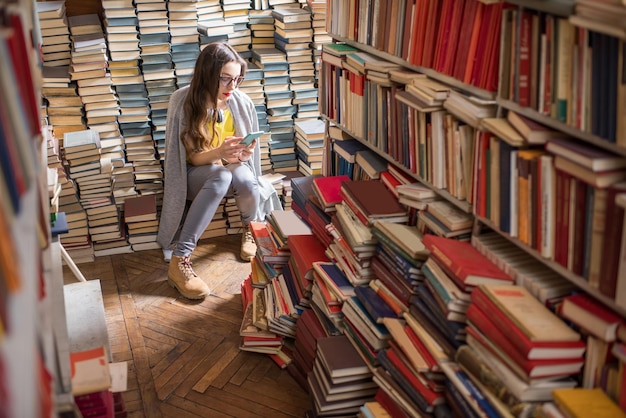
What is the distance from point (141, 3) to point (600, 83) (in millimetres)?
3076

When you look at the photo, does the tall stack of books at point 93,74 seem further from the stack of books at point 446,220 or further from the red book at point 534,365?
the red book at point 534,365

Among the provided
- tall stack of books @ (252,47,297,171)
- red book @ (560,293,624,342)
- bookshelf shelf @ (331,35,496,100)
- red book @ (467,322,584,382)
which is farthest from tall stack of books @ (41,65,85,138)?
red book @ (560,293,624,342)

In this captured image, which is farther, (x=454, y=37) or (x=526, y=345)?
(x=454, y=37)

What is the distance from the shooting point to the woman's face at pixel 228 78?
12.7 ft

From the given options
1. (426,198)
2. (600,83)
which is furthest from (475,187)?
(600,83)

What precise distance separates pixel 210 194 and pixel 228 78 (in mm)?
653

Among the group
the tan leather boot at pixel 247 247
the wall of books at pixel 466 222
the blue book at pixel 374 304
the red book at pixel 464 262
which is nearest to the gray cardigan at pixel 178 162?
the tan leather boot at pixel 247 247

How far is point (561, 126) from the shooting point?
74.2 inches

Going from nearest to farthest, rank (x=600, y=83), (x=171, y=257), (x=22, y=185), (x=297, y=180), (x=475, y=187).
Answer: (x=22, y=185)
(x=600, y=83)
(x=475, y=187)
(x=297, y=180)
(x=171, y=257)

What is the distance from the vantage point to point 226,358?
329 centimetres

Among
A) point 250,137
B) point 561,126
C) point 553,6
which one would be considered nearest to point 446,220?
point 561,126

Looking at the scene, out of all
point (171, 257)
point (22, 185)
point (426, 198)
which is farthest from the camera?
point (171, 257)

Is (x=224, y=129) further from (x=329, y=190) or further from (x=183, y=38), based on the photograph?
(x=329, y=190)

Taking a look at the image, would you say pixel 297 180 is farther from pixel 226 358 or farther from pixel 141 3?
pixel 141 3
